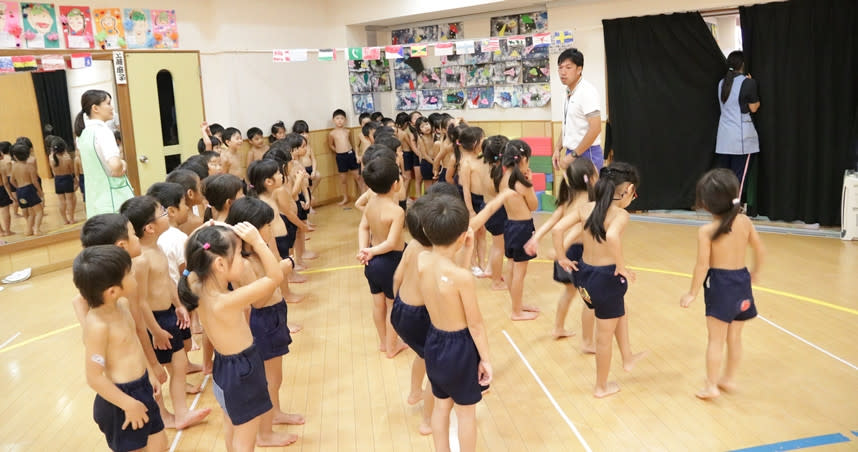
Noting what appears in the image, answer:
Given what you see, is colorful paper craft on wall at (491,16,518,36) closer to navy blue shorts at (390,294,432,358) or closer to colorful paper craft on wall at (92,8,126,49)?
colorful paper craft on wall at (92,8,126,49)

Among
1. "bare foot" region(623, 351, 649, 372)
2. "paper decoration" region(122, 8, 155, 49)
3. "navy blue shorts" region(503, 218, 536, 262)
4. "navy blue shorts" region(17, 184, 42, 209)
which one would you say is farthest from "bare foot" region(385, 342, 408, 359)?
"paper decoration" region(122, 8, 155, 49)

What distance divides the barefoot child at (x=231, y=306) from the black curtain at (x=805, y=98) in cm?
641

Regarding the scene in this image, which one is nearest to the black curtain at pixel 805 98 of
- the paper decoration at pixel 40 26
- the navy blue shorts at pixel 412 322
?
the navy blue shorts at pixel 412 322

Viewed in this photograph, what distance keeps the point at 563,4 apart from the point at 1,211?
23.5ft

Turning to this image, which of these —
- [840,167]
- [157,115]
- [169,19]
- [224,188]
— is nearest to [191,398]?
[224,188]

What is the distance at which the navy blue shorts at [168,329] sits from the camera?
12.7 feet

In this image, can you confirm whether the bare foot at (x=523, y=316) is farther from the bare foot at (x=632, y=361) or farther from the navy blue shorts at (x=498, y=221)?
the bare foot at (x=632, y=361)

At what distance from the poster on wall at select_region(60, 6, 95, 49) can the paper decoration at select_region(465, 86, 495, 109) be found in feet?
16.9

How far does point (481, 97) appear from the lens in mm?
10336

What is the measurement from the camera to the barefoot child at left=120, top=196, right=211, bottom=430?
371 centimetres

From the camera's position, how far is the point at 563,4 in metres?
8.90

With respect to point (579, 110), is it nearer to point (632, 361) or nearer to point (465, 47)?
point (632, 361)

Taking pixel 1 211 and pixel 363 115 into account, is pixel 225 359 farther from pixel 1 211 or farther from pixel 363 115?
pixel 363 115

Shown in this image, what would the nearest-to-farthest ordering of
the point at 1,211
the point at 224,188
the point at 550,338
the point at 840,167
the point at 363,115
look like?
the point at 224,188 → the point at 550,338 → the point at 840,167 → the point at 1,211 → the point at 363,115
